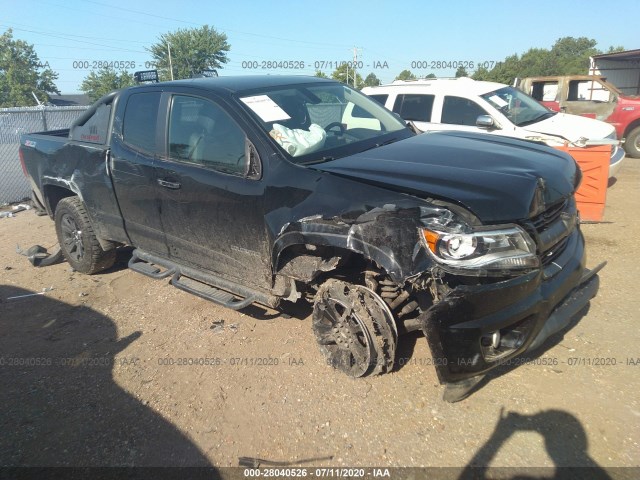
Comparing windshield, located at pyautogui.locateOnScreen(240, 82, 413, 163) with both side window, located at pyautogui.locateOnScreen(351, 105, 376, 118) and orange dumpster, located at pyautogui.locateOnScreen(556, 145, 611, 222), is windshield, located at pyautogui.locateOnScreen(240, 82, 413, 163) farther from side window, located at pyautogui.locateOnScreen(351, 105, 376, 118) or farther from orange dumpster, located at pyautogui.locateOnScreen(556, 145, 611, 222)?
orange dumpster, located at pyautogui.locateOnScreen(556, 145, 611, 222)

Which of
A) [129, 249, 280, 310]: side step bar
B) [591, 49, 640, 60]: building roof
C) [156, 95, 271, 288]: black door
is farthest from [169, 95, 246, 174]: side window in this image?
[591, 49, 640, 60]: building roof

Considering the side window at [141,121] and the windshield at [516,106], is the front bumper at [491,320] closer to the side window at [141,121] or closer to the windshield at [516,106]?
the side window at [141,121]

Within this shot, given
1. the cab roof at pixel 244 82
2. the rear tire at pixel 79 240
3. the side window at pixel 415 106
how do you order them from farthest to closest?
1. the side window at pixel 415 106
2. the rear tire at pixel 79 240
3. the cab roof at pixel 244 82

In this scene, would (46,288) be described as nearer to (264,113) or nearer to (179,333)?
(179,333)

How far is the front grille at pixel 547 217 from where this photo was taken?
2.47 metres

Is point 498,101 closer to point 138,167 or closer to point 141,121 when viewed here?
point 141,121

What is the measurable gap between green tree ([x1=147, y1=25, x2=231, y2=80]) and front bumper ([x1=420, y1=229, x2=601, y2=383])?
47.2 m

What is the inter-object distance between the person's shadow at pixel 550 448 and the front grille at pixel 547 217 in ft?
3.45

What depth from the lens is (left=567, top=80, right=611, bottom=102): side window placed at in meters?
10.4

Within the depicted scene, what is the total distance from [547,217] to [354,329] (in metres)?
1.30

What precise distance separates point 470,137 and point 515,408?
6.63 ft

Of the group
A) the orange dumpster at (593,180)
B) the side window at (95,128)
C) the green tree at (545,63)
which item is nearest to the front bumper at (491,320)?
the side window at (95,128)

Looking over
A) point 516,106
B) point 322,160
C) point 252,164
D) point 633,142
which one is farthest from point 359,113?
point 633,142

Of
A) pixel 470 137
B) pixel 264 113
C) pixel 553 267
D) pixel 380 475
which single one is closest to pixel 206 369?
pixel 380 475
